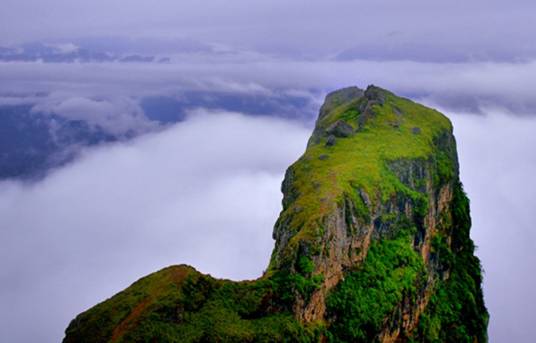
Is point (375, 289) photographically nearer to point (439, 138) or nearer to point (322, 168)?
point (322, 168)

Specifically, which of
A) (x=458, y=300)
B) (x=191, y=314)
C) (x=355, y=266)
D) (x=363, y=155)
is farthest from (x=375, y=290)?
(x=458, y=300)

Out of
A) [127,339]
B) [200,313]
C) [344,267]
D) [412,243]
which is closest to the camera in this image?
[127,339]

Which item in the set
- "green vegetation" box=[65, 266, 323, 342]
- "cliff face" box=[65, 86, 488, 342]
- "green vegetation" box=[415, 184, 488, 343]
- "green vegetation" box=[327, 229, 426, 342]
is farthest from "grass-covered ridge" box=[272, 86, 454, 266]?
"green vegetation" box=[415, 184, 488, 343]

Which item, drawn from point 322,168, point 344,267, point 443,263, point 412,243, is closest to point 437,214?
point 443,263

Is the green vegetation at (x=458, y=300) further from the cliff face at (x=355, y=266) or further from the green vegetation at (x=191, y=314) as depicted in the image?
the green vegetation at (x=191, y=314)

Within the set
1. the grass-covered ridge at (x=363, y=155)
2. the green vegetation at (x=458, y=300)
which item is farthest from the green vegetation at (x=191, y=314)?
the green vegetation at (x=458, y=300)

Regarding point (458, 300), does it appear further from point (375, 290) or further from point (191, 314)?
point (191, 314)

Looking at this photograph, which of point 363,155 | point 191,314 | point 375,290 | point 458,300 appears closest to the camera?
point 191,314

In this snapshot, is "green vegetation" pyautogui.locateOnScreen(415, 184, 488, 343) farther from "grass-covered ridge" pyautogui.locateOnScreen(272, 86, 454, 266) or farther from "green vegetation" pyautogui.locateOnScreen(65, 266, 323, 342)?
Answer: "green vegetation" pyautogui.locateOnScreen(65, 266, 323, 342)
